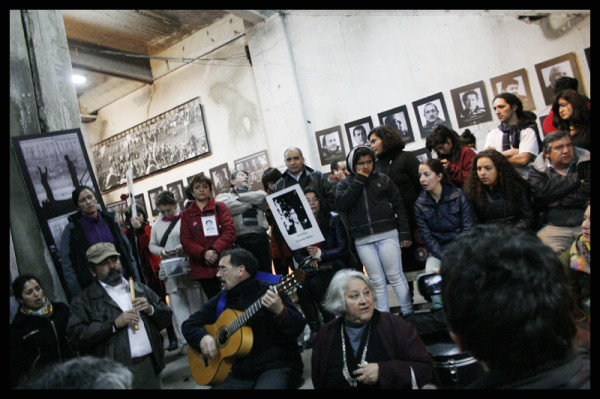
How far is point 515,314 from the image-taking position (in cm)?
109

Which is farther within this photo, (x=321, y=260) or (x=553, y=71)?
(x=553, y=71)

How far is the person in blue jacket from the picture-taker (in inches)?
143

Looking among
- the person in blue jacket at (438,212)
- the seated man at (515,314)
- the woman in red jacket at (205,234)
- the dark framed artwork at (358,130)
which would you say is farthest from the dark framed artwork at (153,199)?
the seated man at (515,314)

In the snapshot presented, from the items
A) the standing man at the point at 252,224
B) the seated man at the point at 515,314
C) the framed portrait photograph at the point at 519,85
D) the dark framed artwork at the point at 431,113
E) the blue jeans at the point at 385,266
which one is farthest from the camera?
the dark framed artwork at the point at 431,113

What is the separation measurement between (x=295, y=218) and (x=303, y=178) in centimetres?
63

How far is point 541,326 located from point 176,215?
453 centimetres

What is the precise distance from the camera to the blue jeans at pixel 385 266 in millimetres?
3789

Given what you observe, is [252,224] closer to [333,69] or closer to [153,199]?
[333,69]

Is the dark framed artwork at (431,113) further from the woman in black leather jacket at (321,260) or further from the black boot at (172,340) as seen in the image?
the black boot at (172,340)

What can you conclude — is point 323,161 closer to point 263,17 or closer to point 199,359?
point 263,17

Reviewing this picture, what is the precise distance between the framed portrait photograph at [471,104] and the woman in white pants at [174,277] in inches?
178

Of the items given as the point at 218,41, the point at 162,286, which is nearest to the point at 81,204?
the point at 162,286

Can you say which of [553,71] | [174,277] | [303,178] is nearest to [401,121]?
[553,71]

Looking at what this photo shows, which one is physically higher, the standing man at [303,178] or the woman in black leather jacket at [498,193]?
the standing man at [303,178]
